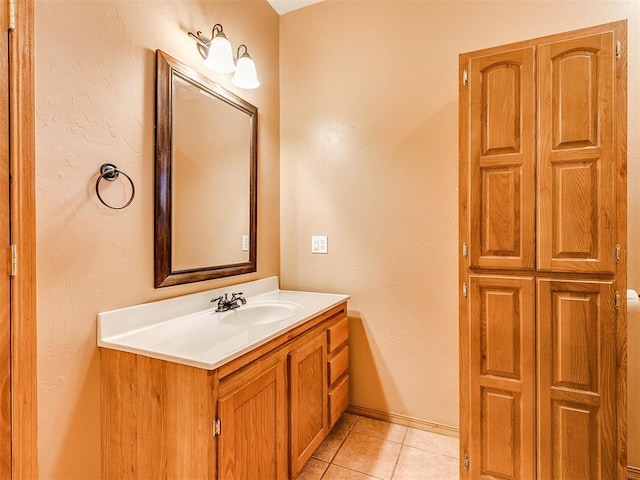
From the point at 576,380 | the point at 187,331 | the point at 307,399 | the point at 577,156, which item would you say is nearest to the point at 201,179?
the point at 187,331

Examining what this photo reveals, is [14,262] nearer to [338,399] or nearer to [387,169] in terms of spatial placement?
[338,399]

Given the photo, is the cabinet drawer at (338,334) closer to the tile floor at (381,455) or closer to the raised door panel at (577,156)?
the tile floor at (381,455)

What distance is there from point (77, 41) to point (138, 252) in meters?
0.81

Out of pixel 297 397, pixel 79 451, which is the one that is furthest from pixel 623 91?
pixel 79 451

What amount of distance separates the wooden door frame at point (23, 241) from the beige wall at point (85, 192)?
0.02 meters

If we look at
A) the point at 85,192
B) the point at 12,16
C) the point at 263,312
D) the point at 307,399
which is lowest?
the point at 307,399

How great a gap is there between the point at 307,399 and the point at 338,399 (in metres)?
0.39

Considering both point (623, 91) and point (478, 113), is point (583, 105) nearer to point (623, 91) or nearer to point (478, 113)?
point (623, 91)

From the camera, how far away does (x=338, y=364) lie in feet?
6.32

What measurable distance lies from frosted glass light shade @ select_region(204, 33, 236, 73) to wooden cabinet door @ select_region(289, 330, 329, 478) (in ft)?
4.79

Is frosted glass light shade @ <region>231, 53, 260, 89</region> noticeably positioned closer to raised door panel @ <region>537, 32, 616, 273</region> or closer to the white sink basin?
the white sink basin

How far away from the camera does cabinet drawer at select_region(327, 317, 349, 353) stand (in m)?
1.84

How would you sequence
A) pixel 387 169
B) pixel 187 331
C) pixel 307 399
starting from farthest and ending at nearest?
pixel 387 169
pixel 307 399
pixel 187 331

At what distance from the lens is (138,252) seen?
1.41 m
